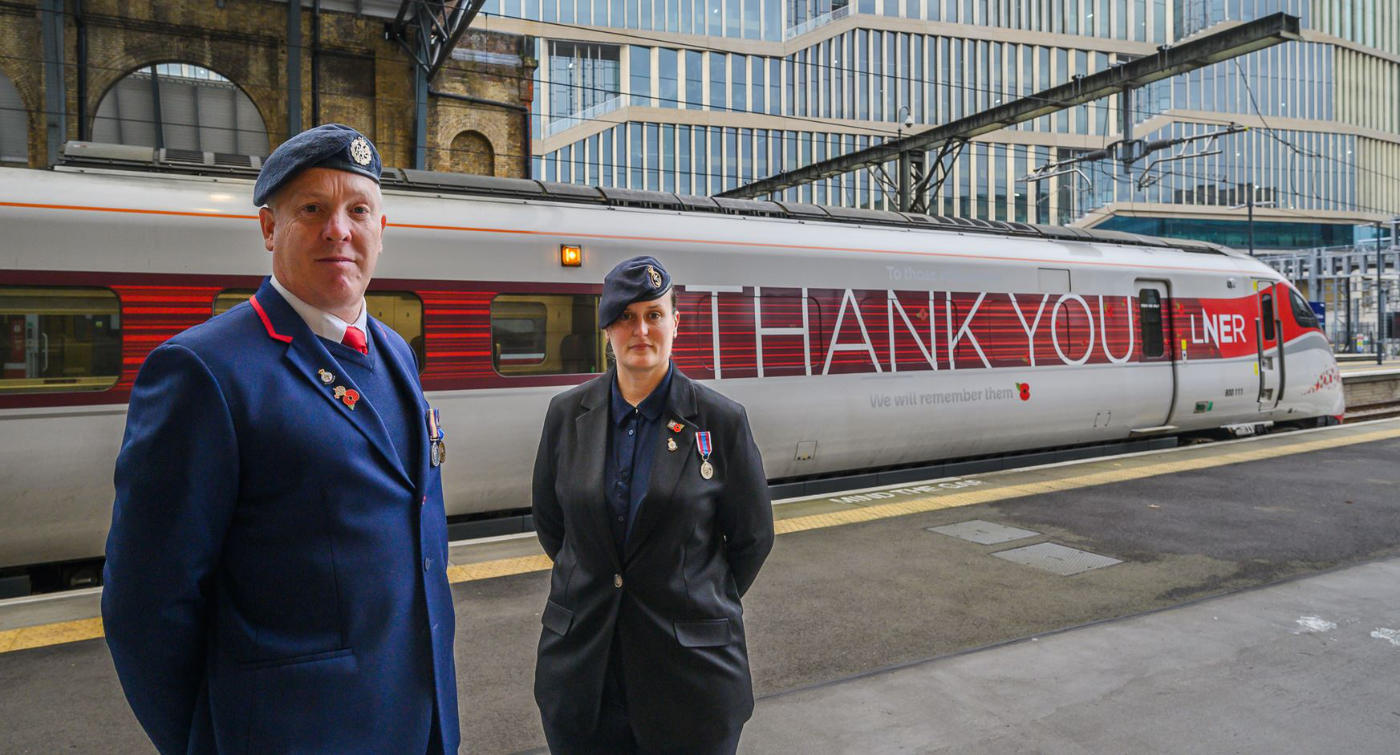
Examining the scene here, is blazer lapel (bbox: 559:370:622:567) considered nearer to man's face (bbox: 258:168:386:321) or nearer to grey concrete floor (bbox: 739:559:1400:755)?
man's face (bbox: 258:168:386:321)

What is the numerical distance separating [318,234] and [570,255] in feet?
20.5

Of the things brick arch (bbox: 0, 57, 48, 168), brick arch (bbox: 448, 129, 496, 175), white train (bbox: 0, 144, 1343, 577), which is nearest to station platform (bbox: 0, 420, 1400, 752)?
white train (bbox: 0, 144, 1343, 577)

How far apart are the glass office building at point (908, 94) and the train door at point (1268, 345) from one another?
37.8 m

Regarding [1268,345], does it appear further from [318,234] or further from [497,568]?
[318,234]

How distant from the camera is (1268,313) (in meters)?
13.9

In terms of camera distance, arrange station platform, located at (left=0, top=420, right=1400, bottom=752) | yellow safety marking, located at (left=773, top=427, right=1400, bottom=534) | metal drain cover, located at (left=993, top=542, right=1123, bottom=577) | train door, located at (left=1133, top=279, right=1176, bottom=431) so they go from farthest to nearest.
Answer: train door, located at (left=1133, top=279, right=1176, bottom=431) < yellow safety marking, located at (left=773, top=427, right=1400, bottom=534) < metal drain cover, located at (left=993, top=542, right=1123, bottom=577) < station platform, located at (left=0, top=420, right=1400, bottom=752)

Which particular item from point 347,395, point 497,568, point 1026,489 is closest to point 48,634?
point 497,568

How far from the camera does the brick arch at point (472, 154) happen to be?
1791 centimetres

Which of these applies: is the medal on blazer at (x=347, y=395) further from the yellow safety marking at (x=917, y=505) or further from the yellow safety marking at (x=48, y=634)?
the yellow safety marking at (x=48, y=634)

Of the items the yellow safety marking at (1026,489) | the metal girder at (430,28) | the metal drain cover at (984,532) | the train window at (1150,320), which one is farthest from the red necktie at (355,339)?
the metal girder at (430,28)

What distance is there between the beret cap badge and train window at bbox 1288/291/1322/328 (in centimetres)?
1597

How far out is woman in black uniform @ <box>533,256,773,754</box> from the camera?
7.79 feet

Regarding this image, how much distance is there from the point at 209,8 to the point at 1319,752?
18.1 meters

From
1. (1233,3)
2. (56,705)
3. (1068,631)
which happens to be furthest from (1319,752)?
(1233,3)
